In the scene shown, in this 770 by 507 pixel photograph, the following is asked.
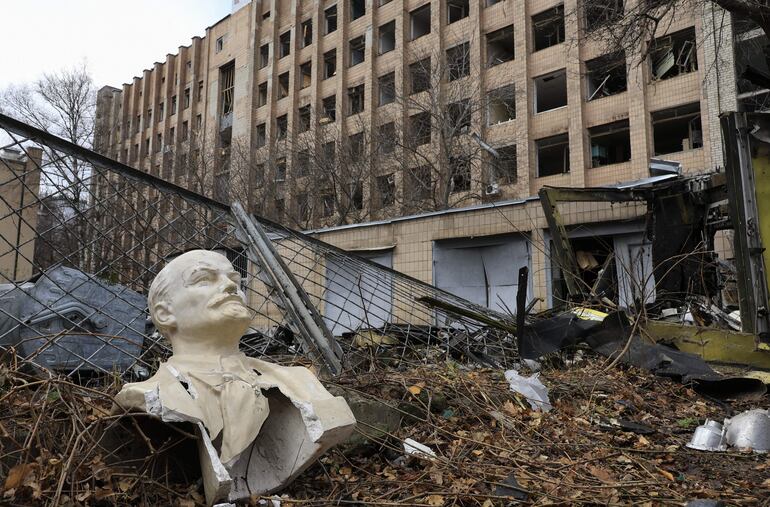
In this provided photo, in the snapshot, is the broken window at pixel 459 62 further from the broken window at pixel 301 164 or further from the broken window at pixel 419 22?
the broken window at pixel 301 164

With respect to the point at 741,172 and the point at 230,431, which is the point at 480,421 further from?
the point at 741,172

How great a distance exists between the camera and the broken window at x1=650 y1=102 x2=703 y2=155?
17.1 m

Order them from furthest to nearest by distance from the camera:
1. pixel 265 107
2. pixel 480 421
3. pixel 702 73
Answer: pixel 265 107 → pixel 702 73 → pixel 480 421

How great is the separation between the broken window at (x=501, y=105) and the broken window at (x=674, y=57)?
193 inches

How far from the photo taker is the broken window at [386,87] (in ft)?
82.5

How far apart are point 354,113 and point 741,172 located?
872 inches

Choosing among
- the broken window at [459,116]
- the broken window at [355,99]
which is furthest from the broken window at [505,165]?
the broken window at [355,99]

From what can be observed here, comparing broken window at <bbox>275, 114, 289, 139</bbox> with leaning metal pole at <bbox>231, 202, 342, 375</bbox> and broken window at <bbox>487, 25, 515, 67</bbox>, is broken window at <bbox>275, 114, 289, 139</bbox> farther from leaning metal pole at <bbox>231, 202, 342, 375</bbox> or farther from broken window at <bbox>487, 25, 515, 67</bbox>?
leaning metal pole at <bbox>231, 202, 342, 375</bbox>

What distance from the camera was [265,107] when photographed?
3100cm

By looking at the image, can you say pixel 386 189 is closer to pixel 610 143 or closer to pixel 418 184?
pixel 418 184

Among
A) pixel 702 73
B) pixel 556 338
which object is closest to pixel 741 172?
pixel 556 338

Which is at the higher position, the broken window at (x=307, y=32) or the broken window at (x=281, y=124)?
the broken window at (x=307, y=32)

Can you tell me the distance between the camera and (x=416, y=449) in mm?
2926

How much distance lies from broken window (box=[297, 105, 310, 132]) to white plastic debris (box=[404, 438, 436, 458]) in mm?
26329
